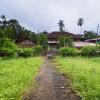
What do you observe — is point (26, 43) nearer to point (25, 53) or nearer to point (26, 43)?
point (26, 43)

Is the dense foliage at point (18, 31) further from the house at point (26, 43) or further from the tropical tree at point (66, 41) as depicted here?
the tropical tree at point (66, 41)

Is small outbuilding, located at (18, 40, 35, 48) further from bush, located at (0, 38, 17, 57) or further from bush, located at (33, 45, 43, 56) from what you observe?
bush, located at (0, 38, 17, 57)

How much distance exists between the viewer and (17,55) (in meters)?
52.5

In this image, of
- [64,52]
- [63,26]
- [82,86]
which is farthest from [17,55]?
[63,26]

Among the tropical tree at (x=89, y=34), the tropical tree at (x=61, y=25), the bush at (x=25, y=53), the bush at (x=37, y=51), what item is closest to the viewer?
the bush at (x=25, y=53)

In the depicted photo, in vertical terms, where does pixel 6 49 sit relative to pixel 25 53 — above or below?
above

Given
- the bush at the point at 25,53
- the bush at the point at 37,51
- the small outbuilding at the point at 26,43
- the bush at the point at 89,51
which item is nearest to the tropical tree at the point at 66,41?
the small outbuilding at the point at 26,43

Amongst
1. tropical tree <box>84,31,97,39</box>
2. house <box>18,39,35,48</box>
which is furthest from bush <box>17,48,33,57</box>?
tropical tree <box>84,31,97,39</box>

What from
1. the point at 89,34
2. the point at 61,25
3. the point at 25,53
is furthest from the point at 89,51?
the point at 61,25

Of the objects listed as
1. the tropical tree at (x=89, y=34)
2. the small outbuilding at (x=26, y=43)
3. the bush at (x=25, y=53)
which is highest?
the tropical tree at (x=89, y=34)

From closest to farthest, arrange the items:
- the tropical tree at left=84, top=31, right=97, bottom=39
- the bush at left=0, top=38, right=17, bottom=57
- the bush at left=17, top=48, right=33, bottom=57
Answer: the bush at left=0, top=38, right=17, bottom=57 → the bush at left=17, top=48, right=33, bottom=57 → the tropical tree at left=84, top=31, right=97, bottom=39

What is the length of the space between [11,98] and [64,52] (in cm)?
4403

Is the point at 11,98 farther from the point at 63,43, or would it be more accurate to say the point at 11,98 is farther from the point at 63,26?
the point at 63,26

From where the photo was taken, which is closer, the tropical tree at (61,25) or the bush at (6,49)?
the bush at (6,49)
